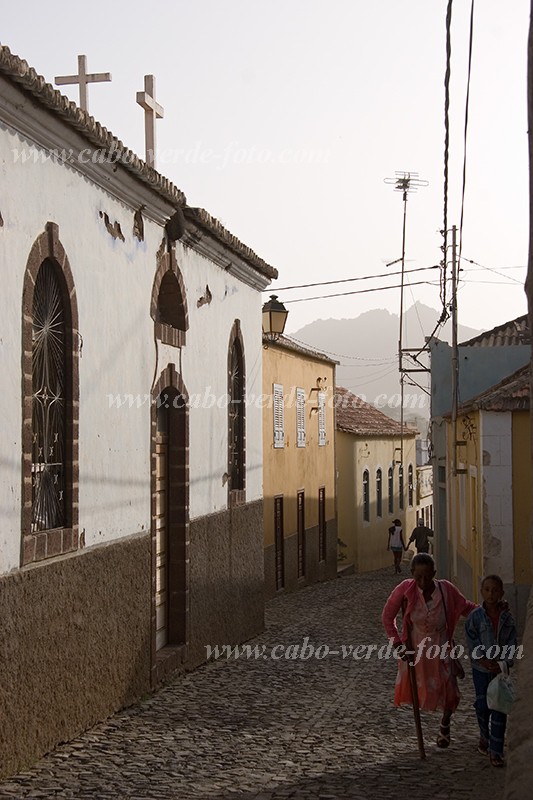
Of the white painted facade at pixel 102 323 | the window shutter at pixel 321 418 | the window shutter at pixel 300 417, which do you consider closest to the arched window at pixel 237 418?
the white painted facade at pixel 102 323

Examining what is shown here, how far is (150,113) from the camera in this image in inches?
472

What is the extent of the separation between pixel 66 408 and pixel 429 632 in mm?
3188

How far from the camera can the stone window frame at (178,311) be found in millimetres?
11023

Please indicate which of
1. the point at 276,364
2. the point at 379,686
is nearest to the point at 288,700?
the point at 379,686

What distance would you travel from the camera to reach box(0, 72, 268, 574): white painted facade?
7434mm

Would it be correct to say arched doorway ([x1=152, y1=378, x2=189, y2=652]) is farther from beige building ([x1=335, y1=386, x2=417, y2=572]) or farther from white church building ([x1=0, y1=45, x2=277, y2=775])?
A: beige building ([x1=335, y1=386, x2=417, y2=572])

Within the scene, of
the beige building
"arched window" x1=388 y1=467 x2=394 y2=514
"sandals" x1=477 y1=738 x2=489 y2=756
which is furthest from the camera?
"arched window" x1=388 y1=467 x2=394 y2=514

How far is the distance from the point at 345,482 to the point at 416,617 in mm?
24488

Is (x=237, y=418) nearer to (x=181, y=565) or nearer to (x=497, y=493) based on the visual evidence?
(x=181, y=565)

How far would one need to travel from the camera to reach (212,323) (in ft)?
44.2

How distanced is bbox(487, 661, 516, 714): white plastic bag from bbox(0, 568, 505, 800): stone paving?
0.43 meters

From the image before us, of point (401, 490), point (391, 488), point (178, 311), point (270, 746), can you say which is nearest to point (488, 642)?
point (270, 746)

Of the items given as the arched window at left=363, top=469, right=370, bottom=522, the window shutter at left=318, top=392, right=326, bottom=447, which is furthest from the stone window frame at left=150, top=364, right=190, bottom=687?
the arched window at left=363, top=469, right=370, bottom=522

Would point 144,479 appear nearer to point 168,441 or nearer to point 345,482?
point 168,441
